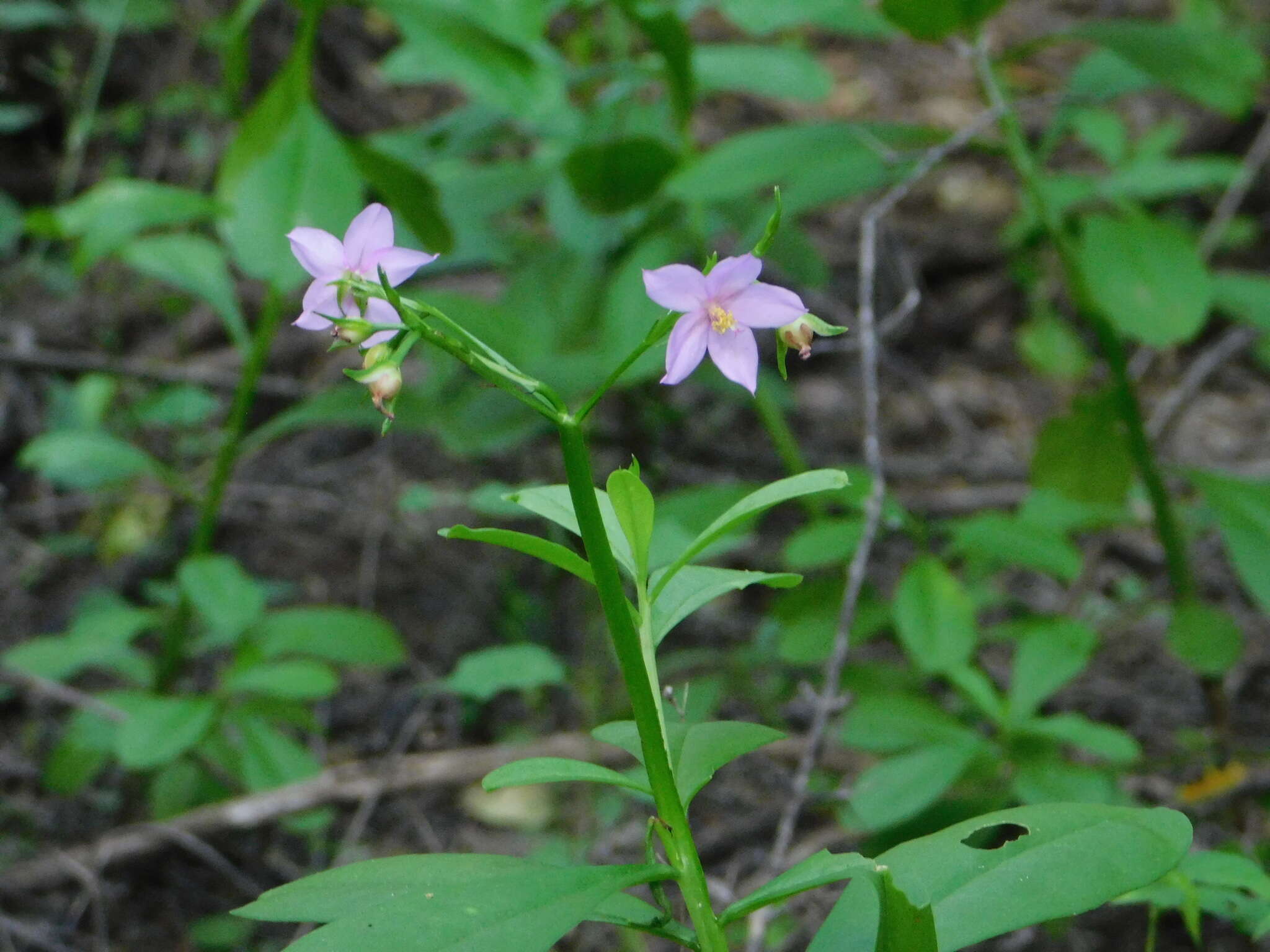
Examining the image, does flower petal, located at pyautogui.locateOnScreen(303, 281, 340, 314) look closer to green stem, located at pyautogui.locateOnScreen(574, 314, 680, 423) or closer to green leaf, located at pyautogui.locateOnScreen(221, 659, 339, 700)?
green stem, located at pyautogui.locateOnScreen(574, 314, 680, 423)

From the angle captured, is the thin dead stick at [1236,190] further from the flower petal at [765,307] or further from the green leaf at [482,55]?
the flower petal at [765,307]

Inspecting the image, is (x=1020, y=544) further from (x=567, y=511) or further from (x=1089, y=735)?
(x=567, y=511)

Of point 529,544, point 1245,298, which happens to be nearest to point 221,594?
point 529,544

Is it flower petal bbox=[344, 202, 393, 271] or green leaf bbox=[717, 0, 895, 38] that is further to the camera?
green leaf bbox=[717, 0, 895, 38]

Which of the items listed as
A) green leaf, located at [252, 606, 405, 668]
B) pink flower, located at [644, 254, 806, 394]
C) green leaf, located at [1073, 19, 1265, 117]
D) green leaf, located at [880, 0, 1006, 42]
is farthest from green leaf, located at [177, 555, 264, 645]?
green leaf, located at [1073, 19, 1265, 117]

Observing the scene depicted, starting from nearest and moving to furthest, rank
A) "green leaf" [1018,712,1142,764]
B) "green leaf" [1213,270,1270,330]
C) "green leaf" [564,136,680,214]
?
"green leaf" [1018,712,1142,764] < "green leaf" [1213,270,1270,330] < "green leaf" [564,136,680,214]

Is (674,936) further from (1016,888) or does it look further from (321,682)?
(321,682)

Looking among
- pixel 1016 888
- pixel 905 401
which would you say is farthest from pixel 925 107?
pixel 1016 888
